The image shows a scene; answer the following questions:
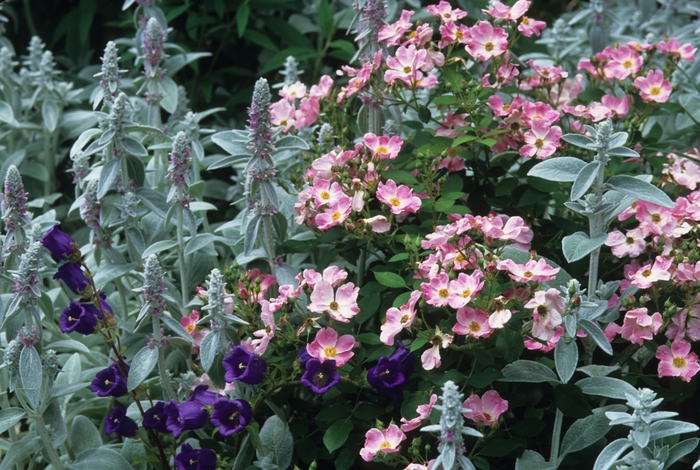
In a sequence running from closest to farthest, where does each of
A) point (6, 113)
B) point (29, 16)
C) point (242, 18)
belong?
point (6, 113)
point (242, 18)
point (29, 16)

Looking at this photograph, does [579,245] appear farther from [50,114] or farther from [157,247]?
[50,114]

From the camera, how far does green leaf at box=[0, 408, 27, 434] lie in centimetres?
203

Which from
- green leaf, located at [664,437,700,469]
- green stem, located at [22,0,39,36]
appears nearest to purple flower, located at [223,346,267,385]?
green leaf, located at [664,437,700,469]

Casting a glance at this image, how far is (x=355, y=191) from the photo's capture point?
7.04 feet

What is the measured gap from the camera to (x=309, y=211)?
2201 millimetres

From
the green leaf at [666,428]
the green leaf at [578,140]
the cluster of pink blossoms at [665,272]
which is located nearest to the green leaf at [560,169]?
the green leaf at [578,140]

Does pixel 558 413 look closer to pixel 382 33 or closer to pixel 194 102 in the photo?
pixel 382 33

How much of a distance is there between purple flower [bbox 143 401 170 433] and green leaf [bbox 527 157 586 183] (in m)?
1.05

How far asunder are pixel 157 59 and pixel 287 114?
0.51m

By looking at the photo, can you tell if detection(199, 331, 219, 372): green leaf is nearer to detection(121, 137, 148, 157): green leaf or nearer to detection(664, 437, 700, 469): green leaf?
detection(121, 137, 148, 157): green leaf

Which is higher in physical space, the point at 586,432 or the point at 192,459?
the point at 586,432

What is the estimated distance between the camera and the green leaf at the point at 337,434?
6.38 feet

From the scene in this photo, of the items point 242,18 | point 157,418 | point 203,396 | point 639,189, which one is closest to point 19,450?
point 157,418

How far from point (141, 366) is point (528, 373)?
2.99 ft
